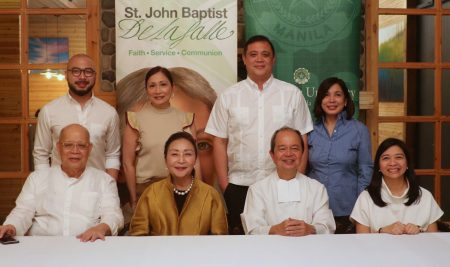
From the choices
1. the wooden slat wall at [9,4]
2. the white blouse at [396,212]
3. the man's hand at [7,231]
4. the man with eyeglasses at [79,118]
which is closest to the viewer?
the man's hand at [7,231]

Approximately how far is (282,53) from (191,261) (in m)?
2.40

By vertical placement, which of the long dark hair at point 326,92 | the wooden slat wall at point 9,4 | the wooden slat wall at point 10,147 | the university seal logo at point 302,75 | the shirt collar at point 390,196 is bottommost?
the shirt collar at point 390,196

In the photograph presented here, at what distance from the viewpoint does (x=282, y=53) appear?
12.4 feet

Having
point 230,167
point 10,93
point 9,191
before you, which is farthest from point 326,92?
point 9,191

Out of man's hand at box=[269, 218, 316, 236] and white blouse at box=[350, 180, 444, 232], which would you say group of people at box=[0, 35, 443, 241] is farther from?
man's hand at box=[269, 218, 316, 236]

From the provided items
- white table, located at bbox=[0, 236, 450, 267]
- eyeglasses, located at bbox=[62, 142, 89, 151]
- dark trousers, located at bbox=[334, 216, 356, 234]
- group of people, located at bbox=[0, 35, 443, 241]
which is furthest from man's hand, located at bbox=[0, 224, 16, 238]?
dark trousers, located at bbox=[334, 216, 356, 234]

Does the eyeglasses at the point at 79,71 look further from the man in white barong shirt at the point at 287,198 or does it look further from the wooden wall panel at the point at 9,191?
the wooden wall panel at the point at 9,191

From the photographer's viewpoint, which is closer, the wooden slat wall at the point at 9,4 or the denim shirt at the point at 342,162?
the denim shirt at the point at 342,162

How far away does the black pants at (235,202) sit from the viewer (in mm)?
2955

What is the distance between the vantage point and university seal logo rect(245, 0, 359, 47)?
375 cm

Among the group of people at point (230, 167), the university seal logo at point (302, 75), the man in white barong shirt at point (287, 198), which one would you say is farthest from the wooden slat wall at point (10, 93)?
the man in white barong shirt at point (287, 198)

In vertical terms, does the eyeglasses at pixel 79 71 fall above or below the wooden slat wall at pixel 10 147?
above

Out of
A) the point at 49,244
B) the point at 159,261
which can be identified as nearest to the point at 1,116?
the point at 49,244

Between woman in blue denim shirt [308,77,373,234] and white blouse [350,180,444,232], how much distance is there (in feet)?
1.74
